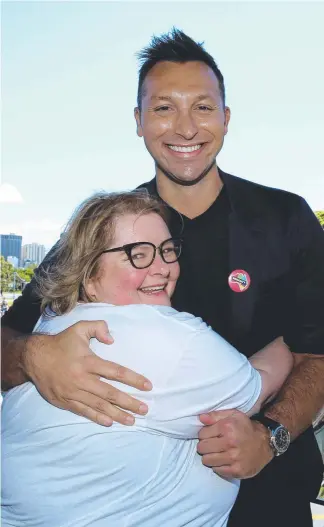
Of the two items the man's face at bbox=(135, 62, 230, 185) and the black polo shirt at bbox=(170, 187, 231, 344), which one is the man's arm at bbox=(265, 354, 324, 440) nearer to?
the black polo shirt at bbox=(170, 187, 231, 344)

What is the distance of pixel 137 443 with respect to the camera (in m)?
1.52

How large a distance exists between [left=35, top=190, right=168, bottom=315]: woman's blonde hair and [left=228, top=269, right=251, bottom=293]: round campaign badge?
2.13 ft

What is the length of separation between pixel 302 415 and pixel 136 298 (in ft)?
3.01

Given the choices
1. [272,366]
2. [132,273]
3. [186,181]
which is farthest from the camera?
[186,181]

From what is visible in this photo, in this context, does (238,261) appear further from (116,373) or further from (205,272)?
(116,373)

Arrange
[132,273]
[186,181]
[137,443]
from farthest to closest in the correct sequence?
[186,181] < [132,273] < [137,443]

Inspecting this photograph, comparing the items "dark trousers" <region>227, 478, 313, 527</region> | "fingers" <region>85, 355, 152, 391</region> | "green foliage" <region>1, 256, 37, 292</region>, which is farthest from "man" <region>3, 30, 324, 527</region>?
"green foliage" <region>1, 256, 37, 292</region>

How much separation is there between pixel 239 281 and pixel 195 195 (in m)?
0.48

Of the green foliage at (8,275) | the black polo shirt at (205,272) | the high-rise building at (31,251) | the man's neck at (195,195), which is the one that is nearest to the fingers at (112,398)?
the black polo shirt at (205,272)

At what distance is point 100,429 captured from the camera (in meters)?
1.54

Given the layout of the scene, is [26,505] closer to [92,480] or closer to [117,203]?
[92,480]

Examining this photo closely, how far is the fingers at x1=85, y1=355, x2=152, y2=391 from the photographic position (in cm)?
151

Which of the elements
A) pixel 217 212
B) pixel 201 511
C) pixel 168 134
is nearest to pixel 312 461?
pixel 201 511

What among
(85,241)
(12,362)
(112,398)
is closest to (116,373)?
(112,398)
